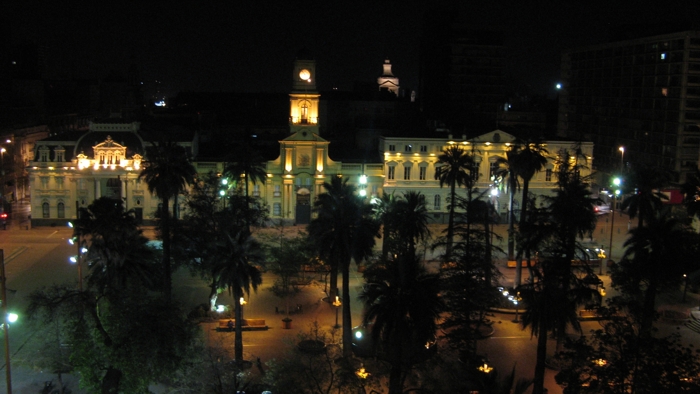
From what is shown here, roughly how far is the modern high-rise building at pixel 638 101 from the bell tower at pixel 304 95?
98.3ft

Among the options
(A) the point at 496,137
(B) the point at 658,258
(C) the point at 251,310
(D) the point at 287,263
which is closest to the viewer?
(B) the point at 658,258

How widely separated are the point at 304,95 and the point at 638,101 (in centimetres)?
4893

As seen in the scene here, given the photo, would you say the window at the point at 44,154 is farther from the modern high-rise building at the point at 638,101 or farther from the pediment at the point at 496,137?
the modern high-rise building at the point at 638,101

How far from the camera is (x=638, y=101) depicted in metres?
93.8

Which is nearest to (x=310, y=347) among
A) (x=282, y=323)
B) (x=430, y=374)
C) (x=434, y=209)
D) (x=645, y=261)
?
(x=430, y=374)

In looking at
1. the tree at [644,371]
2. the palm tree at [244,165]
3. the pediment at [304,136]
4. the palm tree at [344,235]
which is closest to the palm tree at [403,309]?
the tree at [644,371]

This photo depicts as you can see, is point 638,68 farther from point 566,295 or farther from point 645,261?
point 566,295

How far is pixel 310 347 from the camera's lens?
34125 millimetres

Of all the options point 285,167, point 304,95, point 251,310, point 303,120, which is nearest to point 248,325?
point 251,310

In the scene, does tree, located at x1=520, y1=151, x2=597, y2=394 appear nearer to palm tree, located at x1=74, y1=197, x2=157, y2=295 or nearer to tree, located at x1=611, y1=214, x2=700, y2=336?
tree, located at x1=611, y1=214, x2=700, y2=336

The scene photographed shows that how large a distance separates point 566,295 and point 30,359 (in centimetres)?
2634

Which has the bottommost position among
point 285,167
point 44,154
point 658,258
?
point 658,258

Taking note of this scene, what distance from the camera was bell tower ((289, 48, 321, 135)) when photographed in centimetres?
7625

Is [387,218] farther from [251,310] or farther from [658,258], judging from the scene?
[658,258]
